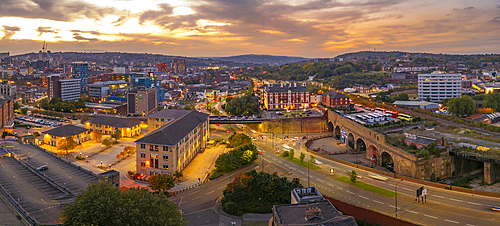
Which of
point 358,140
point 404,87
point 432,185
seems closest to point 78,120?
point 358,140

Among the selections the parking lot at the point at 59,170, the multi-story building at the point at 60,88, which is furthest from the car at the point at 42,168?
the multi-story building at the point at 60,88

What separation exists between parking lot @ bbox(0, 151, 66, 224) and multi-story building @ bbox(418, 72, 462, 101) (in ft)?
287

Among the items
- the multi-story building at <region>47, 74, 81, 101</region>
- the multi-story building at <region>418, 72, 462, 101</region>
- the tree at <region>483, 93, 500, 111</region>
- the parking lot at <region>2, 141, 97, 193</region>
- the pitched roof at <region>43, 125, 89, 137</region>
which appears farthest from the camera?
the multi-story building at <region>47, 74, 81, 101</region>

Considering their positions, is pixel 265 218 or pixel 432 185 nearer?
pixel 265 218

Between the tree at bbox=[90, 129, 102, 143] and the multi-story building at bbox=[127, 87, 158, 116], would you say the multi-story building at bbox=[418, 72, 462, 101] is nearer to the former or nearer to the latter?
Result: the multi-story building at bbox=[127, 87, 158, 116]

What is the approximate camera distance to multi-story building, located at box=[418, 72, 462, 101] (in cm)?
8394

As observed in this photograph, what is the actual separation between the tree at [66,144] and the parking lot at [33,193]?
13.2m

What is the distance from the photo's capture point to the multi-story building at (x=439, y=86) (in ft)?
275

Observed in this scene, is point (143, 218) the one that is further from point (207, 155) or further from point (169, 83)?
point (169, 83)

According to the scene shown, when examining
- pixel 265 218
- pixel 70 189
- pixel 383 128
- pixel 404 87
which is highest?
pixel 404 87

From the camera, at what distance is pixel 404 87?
11044 cm

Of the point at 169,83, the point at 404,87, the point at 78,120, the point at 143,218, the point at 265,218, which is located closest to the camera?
the point at 143,218

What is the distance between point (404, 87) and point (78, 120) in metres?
101

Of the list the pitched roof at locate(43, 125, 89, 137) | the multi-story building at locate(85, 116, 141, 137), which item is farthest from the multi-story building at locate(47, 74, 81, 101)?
the pitched roof at locate(43, 125, 89, 137)
